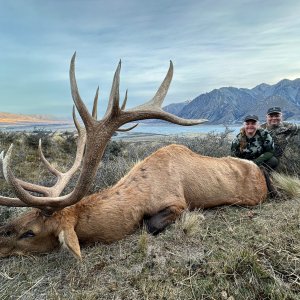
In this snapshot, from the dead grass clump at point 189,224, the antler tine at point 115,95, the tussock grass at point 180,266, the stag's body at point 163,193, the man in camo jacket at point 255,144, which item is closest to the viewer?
the tussock grass at point 180,266

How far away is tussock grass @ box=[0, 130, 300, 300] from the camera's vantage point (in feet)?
9.98

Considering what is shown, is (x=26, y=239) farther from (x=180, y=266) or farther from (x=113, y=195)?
(x=180, y=266)

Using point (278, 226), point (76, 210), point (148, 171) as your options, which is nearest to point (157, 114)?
point (148, 171)

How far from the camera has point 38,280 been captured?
3.31 meters

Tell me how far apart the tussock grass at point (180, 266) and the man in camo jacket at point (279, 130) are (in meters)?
3.27

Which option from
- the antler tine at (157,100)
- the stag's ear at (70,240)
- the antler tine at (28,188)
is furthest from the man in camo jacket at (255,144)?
the stag's ear at (70,240)

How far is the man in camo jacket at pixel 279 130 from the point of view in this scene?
742 cm

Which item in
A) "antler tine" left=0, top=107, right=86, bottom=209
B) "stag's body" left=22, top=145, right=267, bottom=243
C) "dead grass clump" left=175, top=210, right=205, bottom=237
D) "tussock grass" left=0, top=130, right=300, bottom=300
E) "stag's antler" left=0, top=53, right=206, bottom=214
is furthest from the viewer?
"dead grass clump" left=175, top=210, right=205, bottom=237

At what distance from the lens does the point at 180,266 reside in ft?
11.0

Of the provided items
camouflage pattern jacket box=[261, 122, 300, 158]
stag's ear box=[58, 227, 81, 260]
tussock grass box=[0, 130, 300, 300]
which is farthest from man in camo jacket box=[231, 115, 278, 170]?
stag's ear box=[58, 227, 81, 260]

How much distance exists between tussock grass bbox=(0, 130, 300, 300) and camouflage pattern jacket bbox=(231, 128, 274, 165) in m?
2.20

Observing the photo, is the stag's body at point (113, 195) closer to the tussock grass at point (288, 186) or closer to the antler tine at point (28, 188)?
the antler tine at point (28, 188)

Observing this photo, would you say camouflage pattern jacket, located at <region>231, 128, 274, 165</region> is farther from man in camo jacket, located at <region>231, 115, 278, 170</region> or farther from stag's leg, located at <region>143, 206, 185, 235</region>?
stag's leg, located at <region>143, 206, 185, 235</region>

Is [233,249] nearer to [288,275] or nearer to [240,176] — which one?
[288,275]
